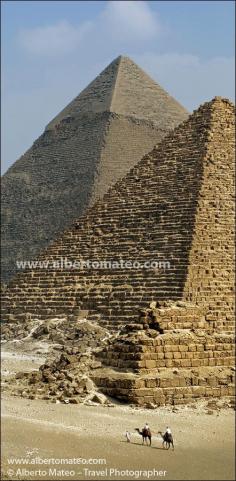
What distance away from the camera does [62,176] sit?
61.9 metres

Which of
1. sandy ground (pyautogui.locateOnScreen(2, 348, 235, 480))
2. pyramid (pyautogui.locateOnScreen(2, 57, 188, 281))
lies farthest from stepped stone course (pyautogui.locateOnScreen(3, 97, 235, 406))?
pyramid (pyautogui.locateOnScreen(2, 57, 188, 281))

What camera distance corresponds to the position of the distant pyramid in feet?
92.0

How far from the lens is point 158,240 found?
30.6 m

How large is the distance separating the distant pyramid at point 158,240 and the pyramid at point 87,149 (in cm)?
2178

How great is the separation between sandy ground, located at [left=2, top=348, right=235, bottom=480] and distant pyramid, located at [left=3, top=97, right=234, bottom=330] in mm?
10281

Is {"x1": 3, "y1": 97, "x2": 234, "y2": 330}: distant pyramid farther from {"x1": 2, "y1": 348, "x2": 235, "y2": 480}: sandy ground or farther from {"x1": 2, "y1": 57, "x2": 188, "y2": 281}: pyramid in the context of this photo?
{"x1": 2, "y1": 57, "x2": 188, "y2": 281}: pyramid

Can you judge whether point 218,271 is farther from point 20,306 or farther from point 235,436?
point 235,436

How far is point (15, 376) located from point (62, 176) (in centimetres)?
4426

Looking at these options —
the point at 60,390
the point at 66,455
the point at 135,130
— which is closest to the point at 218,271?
the point at 60,390

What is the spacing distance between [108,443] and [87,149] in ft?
158

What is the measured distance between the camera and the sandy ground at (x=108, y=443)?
35.1ft

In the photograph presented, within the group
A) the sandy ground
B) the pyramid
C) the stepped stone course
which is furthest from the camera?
the pyramid

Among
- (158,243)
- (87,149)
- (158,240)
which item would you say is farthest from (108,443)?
(87,149)

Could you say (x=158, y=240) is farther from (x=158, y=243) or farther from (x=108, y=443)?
(x=108, y=443)
